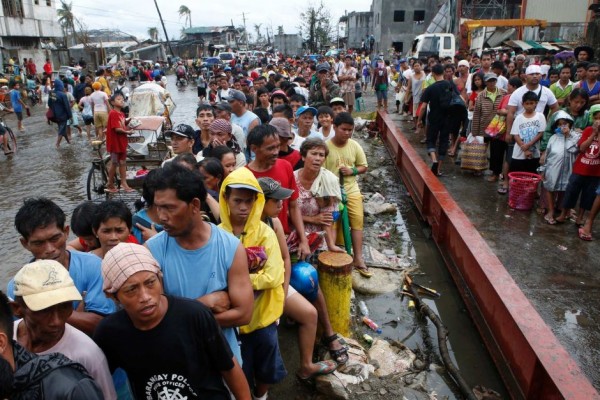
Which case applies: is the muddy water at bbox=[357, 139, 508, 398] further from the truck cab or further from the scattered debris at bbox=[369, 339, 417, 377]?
the truck cab

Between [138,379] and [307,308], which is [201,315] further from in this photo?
[307,308]

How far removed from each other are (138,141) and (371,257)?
4850 mm

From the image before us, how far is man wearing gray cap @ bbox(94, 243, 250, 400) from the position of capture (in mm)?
1803

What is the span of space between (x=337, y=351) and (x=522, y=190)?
14.0ft

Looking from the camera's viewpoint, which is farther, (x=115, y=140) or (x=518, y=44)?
(x=518, y=44)

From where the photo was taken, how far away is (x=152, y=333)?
1849 millimetres

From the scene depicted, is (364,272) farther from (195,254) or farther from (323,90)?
(323,90)

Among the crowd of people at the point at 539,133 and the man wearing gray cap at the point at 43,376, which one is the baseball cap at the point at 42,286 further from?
the crowd of people at the point at 539,133

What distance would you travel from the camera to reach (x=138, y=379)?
76.6 inches

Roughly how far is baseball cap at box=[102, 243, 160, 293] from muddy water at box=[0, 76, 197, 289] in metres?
4.28

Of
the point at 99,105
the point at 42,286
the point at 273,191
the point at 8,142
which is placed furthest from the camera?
the point at 8,142

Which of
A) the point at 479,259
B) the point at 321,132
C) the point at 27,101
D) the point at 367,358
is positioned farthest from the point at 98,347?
the point at 27,101

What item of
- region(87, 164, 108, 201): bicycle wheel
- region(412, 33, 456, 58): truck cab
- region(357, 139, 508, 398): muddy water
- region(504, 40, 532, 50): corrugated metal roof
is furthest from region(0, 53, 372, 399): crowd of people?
region(504, 40, 532, 50): corrugated metal roof

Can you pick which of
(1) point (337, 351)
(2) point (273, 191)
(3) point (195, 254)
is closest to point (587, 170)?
(1) point (337, 351)
